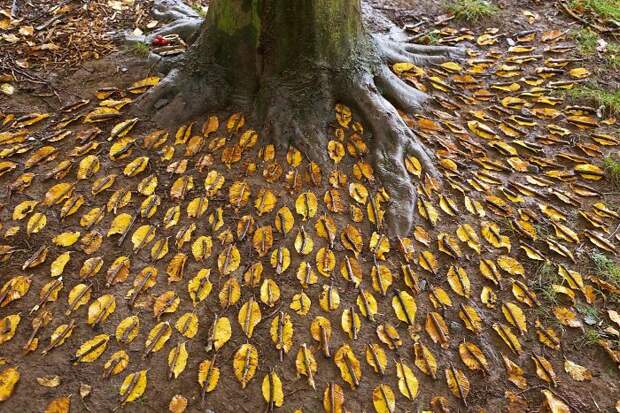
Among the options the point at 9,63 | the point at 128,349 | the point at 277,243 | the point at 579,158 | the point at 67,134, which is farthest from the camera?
the point at 9,63

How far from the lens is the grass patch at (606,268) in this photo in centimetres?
269

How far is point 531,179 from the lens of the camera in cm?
315

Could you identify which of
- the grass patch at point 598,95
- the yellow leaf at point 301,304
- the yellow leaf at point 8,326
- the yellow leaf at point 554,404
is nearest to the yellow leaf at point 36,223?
the yellow leaf at point 8,326

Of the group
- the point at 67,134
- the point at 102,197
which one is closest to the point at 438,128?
the point at 102,197

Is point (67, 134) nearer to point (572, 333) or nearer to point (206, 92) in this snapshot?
point (206, 92)

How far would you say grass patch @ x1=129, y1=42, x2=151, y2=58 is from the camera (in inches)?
144

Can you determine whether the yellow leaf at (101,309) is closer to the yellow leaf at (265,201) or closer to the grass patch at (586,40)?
the yellow leaf at (265,201)

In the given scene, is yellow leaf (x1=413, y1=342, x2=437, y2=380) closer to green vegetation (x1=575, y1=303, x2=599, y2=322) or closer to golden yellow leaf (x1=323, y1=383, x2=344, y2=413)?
golden yellow leaf (x1=323, y1=383, x2=344, y2=413)

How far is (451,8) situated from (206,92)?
2.84 metres

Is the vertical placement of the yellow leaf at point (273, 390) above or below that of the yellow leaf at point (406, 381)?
below

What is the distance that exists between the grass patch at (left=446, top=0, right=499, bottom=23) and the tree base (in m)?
1.79

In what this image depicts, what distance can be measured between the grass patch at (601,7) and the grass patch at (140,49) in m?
4.14

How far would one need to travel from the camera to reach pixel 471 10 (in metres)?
4.54

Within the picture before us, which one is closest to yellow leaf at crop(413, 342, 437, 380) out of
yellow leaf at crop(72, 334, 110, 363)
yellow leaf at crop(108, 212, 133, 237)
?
yellow leaf at crop(72, 334, 110, 363)
